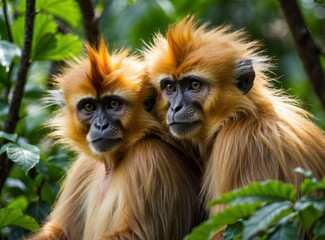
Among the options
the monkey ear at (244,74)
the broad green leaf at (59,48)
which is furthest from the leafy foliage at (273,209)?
the broad green leaf at (59,48)

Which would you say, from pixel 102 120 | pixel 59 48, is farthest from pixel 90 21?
pixel 102 120

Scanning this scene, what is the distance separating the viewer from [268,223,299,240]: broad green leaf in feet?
13.1

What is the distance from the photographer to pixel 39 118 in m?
8.66

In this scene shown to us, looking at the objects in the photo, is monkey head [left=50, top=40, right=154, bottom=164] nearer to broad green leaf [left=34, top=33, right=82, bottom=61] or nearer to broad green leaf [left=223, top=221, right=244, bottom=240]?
broad green leaf [left=34, top=33, right=82, bottom=61]

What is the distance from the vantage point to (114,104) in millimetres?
7227

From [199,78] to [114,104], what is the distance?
0.87 metres

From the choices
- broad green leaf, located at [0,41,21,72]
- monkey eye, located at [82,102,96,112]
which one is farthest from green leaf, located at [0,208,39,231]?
broad green leaf, located at [0,41,21,72]

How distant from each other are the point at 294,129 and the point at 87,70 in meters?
2.14

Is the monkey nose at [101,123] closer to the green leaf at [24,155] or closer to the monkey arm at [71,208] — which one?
the green leaf at [24,155]

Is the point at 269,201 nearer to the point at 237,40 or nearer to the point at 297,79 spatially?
the point at 237,40

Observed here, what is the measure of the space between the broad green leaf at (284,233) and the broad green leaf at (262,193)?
15 centimetres

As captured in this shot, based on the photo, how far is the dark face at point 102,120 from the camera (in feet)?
22.8

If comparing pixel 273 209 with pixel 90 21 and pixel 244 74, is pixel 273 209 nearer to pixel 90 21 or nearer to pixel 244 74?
pixel 244 74

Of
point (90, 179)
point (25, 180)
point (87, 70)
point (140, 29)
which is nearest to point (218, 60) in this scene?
point (87, 70)
